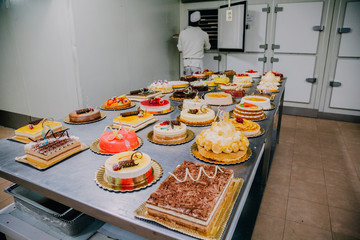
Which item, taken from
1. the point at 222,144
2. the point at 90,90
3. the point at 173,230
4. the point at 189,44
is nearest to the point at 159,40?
the point at 189,44

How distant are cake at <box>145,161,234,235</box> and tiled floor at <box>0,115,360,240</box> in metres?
1.34

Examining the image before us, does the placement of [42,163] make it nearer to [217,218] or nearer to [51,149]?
[51,149]

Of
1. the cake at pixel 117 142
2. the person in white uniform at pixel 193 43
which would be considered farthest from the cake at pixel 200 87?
the person in white uniform at pixel 193 43

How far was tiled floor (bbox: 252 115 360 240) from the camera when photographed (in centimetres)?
226

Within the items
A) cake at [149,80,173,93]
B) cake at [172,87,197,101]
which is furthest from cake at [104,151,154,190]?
cake at [149,80,173,93]

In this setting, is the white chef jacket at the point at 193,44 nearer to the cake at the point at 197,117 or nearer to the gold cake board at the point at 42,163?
the cake at the point at 197,117

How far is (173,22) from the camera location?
19.9 feet

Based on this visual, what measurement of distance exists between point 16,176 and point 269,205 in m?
2.26

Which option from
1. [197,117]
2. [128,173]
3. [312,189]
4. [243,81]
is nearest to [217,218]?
[128,173]

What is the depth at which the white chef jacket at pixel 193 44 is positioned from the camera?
5172 mm

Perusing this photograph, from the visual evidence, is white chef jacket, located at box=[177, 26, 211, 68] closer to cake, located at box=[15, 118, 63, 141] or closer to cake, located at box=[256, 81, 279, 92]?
cake, located at box=[256, 81, 279, 92]

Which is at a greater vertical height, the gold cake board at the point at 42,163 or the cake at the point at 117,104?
the cake at the point at 117,104

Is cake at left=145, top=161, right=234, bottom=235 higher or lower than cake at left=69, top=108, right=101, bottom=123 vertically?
lower

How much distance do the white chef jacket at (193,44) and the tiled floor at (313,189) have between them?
7.81 feet
